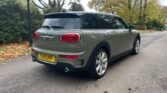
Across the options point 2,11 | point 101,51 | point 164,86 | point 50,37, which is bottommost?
point 164,86

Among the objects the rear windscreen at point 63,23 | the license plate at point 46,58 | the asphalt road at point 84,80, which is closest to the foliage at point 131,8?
the asphalt road at point 84,80

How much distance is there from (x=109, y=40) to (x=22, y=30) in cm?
596

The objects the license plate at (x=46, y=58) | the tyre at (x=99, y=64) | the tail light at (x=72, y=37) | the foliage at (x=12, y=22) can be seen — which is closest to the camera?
the tail light at (x=72, y=37)

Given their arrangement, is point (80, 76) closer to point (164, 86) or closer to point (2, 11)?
point (164, 86)

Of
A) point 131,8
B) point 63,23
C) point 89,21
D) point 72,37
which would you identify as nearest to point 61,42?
point 72,37

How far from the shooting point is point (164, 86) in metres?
4.01

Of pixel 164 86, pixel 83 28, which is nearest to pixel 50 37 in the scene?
pixel 83 28

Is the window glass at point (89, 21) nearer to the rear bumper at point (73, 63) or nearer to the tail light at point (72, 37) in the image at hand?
the tail light at point (72, 37)

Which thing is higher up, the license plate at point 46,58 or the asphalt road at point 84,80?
the license plate at point 46,58

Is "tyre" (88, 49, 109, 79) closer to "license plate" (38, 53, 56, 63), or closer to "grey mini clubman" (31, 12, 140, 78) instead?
"grey mini clubman" (31, 12, 140, 78)

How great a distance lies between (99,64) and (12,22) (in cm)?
617

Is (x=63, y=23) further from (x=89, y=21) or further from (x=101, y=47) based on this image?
(x=101, y=47)

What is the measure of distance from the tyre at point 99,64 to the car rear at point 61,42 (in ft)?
1.31

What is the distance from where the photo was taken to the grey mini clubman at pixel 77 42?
3916 mm
